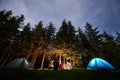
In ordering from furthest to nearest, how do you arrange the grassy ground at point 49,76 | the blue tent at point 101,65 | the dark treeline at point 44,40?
the dark treeline at point 44,40 → the blue tent at point 101,65 → the grassy ground at point 49,76

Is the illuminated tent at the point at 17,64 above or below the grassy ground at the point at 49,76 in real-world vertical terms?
above

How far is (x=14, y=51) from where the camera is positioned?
99.6ft

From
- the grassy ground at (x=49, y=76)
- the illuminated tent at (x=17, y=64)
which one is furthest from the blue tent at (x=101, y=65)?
the illuminated tent at (x=17, y=64)

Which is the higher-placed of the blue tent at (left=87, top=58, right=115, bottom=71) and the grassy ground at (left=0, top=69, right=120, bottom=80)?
the blue tent at (left=87, top=58, right=115, bottom=71)

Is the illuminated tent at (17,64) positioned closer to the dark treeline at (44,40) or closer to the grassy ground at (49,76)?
the grassy ground at (49,76)

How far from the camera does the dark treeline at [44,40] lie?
2741cm

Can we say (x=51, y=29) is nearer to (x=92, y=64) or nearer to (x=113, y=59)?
(x=92, y=64)

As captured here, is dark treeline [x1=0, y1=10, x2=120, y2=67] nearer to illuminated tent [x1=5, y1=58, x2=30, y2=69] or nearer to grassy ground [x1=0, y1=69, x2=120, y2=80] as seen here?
illuminated tent [x1=5, y1=58, x2=30, y2=69]

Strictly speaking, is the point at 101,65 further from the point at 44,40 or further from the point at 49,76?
the point at 44,40

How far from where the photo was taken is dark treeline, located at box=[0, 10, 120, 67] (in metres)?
27.4

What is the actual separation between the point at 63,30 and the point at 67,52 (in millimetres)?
5951

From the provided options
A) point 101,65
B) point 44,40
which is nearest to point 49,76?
point 101,65

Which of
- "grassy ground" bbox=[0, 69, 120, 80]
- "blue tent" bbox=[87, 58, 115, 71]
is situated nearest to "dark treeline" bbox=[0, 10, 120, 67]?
"blue tent" bbox=[87, 58, 115, 71]

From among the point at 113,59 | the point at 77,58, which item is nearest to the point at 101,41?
the point at 113,59
